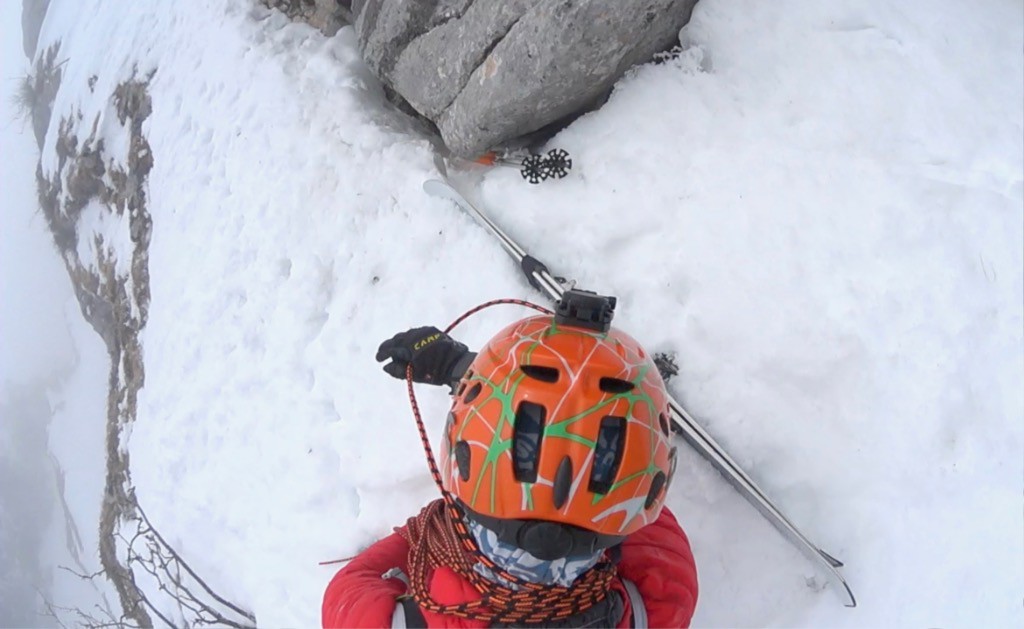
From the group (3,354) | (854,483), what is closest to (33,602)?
(3,354)

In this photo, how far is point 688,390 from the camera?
3.04 meters

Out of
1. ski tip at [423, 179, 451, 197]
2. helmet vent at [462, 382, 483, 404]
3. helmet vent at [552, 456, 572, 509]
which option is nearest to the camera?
helmet vent at [552, 456, 572, 509]

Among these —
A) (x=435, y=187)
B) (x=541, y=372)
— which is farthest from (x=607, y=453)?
(x=435, y=187)

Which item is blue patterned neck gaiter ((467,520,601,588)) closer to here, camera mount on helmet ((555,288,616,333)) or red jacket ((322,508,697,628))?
red jacket ((322,508,697,628))

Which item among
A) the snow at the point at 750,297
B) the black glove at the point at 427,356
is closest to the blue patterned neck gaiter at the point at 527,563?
the black glove at the point at 427,356

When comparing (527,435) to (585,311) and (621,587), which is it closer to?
(585,311)

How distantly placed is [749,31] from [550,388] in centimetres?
236

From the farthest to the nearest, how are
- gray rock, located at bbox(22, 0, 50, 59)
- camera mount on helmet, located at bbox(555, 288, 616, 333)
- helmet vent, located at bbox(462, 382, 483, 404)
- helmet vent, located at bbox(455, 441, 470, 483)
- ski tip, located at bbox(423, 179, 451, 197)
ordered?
gray rock, located at bbox(22, 0, 50, 59) < ski tip, located at bbox(423, 179, 451, 197) < camera mount on helmet, located at bbox(555, 288, 616, 333) < helmet vent, located at bbox(462, 382, 483, 404) < helmet vent, located at bbox(455, 441, 470, 483)

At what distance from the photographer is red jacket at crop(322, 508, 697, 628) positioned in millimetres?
2104

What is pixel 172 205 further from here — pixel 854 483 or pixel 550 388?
pixel 854 483

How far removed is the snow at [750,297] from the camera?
8.87ft

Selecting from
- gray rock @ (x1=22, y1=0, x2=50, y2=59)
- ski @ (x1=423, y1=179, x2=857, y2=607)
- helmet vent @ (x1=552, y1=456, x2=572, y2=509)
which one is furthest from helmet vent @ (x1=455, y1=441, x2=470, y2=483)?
gray rock @ (x1=22, y1=0, x2=50, y2=59)

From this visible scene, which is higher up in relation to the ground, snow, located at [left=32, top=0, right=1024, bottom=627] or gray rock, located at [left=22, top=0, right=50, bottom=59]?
gray rock, located at [left=22, top=0, right=50, bottom=59]

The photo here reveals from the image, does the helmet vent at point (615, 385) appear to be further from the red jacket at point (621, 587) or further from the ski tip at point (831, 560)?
the ski tip at point (831, 560)
